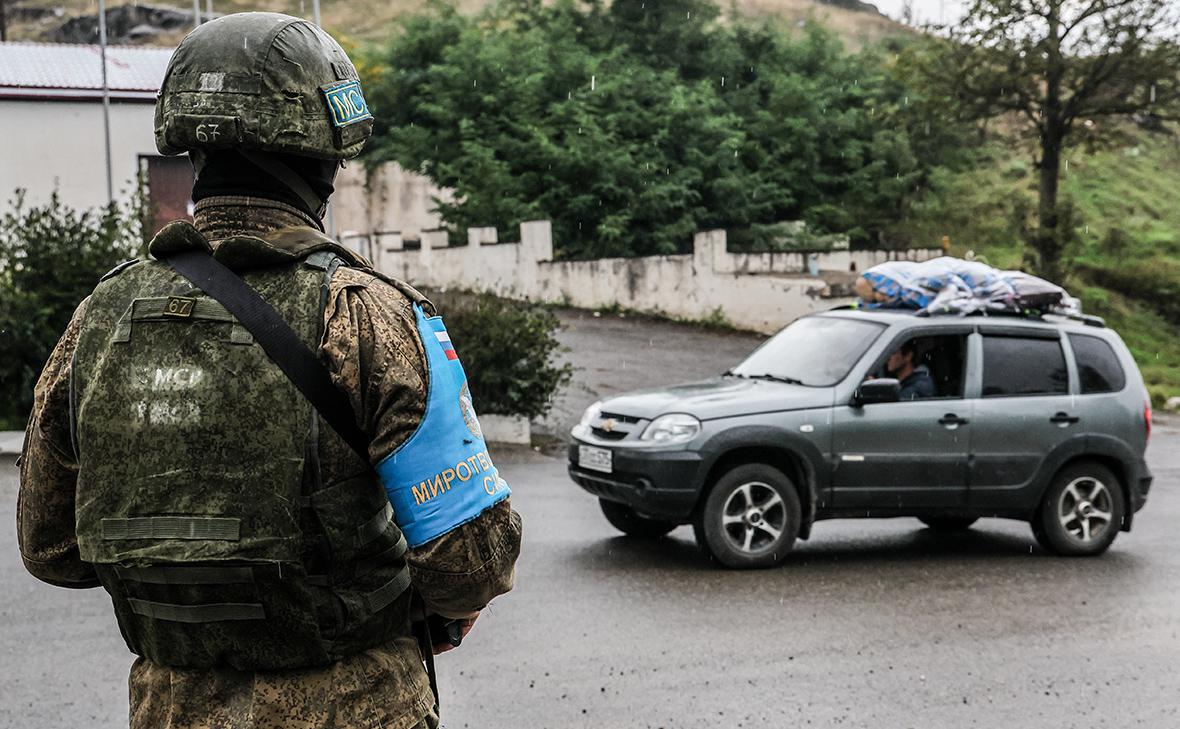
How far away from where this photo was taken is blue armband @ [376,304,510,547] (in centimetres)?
214

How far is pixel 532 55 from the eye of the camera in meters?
34.5

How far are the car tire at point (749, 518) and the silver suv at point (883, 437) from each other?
0.04 feet

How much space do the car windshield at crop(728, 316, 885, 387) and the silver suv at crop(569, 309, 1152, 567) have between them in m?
0.02

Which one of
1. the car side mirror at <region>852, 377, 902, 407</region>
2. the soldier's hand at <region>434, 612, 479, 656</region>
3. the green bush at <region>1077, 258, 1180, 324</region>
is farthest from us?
the green bush at <region>1077, 258, 1180, 324</region>

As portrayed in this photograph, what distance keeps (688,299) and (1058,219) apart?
25.6 ft

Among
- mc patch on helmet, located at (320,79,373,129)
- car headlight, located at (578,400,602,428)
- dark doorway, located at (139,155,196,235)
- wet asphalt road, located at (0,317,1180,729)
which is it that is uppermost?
dark doorway, located at (139,155,196,235)

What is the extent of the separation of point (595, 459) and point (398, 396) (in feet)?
22.3

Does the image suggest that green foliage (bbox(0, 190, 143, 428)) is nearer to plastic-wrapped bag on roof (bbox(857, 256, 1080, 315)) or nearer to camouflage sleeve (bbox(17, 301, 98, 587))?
plastic-wrapped bag on roof (bbox(857, 256, 1080, 315))

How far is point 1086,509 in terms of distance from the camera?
376 inches

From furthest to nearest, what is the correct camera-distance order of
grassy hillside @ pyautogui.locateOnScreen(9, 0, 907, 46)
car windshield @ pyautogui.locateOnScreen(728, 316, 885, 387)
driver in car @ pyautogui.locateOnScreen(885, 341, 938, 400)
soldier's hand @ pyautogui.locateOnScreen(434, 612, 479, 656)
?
grassy hillside @ pyautogui.locateOnScreen(9, 0, 907, 46) < driver in car @ pyautogui.locateOnScreen(885, 341, 938, 400) < car windshield @ pyautogui.locateOnScreen(728, 316, 885, 387) < soldier's hand @ pyautogui.locateOnScreen(434, 612, 479, 656)

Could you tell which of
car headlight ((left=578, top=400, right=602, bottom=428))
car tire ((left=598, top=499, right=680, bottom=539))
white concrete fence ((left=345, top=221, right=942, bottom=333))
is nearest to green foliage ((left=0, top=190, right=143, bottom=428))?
car headlight ((left=578, top=400, right=602, bottom=428))

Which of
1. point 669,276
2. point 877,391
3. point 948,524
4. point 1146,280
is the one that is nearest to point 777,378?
point 877,391

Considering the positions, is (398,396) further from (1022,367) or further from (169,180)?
(169,180)

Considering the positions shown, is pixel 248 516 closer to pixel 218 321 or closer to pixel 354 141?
pixel 218 321
